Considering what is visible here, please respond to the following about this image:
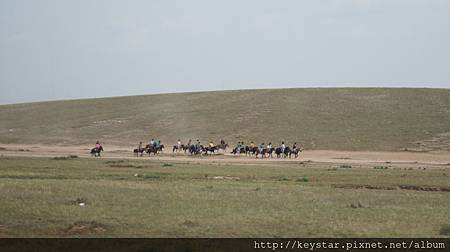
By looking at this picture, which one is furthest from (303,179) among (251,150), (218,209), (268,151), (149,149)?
(149,149)

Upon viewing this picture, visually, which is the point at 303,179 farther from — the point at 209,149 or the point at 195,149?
the point at 209,149

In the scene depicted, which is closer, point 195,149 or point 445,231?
point 445,231

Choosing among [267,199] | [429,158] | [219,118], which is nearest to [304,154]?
[429,158]

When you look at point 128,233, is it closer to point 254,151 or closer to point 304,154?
point 254,151

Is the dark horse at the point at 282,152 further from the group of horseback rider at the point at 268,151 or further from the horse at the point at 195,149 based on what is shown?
the horse at the point at 195,149

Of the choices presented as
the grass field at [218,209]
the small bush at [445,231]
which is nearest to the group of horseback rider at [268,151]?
the grass field at [218,209]

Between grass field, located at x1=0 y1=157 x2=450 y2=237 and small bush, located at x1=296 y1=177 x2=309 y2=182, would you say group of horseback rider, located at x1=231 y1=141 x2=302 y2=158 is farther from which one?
grass field, located at x1=0 y1=157 x2=450 y2=237

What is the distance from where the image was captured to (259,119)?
8875 centimetres

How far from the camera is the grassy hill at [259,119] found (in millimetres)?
76812

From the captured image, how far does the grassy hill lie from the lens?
252 ft

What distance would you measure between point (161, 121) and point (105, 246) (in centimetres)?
7832

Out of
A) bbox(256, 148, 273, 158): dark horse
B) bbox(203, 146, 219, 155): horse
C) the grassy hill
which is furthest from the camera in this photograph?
the grassy hill

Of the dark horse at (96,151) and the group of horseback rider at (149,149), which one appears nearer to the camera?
the dark horse at (96,151)

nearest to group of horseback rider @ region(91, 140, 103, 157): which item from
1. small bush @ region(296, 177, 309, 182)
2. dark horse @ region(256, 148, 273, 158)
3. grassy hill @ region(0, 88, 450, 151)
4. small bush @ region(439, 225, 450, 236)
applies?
dark horse @ region(256, 148, 273, 158)
